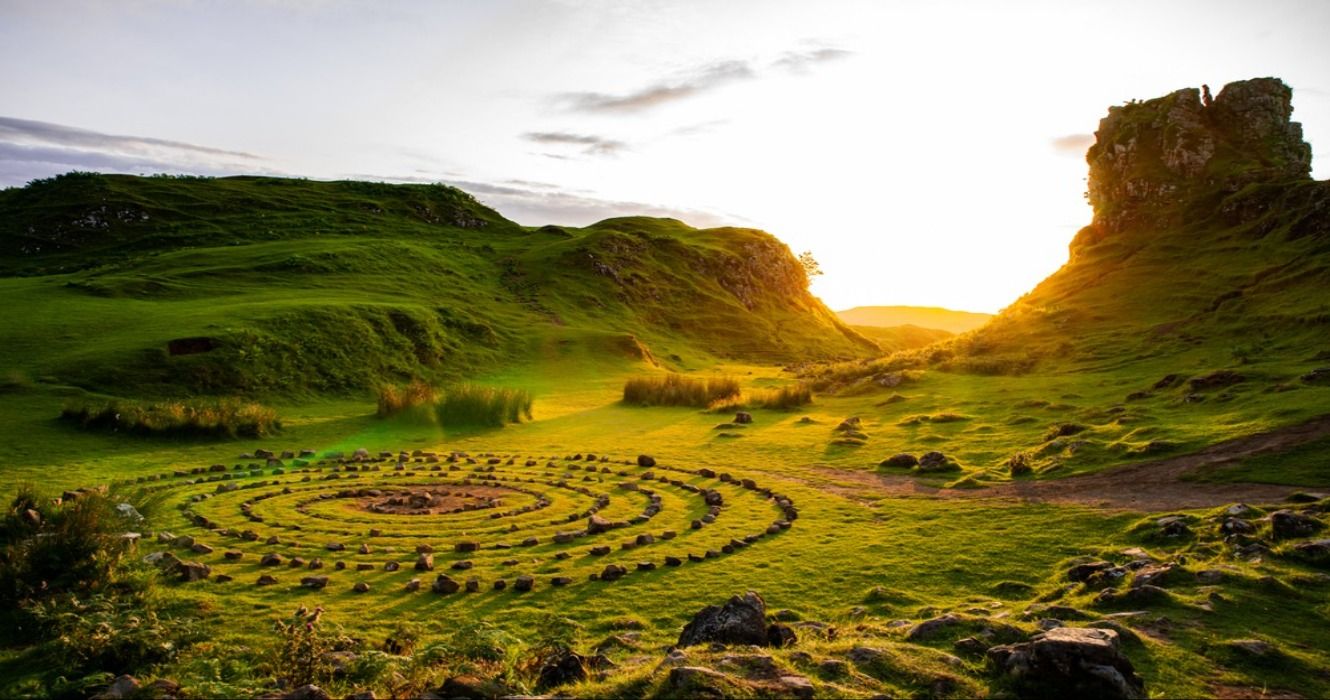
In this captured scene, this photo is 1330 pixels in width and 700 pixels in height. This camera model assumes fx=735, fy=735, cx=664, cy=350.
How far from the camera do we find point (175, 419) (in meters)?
28.2

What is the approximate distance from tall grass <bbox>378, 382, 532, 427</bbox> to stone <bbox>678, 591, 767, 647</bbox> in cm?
2708

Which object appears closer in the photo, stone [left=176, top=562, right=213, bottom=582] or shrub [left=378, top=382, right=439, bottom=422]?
stone [left=176, top=562, right=213, bottom=582]

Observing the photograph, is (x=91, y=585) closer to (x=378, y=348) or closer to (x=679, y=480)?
(x=679, y=480)

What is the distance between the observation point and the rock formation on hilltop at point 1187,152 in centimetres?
7388

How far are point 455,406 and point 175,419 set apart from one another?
11.3 meters

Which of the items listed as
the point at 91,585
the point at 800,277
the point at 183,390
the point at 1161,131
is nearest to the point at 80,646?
the point at 91,585

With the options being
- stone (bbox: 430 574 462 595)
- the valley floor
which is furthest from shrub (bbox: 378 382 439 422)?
stone (bbox: 430 574 462 595)

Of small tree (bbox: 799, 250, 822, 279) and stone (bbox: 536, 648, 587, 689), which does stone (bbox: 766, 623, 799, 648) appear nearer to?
stone (bbox: 536, 648, 587, 689)

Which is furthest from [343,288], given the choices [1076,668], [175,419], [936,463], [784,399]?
[1076,668]

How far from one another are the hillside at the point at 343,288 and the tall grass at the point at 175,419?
7.20 meters

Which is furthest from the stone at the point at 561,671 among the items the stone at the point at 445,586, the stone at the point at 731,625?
the stone at the point at 445,586

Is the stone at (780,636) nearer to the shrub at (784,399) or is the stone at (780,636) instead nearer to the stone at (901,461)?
the stone at (901,461)

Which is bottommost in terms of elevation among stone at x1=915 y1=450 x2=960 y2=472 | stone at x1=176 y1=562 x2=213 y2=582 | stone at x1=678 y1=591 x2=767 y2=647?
stone at x1=176 y1=562 x2=213 y2=582

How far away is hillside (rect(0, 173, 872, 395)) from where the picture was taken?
40781 mm
